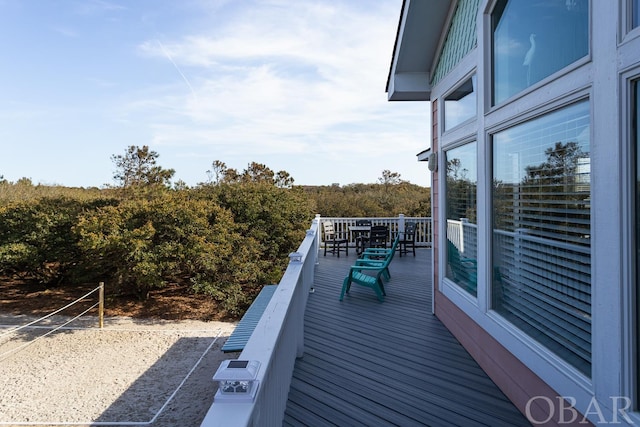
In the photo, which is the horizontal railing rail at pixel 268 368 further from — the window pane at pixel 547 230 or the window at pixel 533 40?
the window at pixel 533 40

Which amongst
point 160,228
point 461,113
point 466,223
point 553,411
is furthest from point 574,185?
point 160,228

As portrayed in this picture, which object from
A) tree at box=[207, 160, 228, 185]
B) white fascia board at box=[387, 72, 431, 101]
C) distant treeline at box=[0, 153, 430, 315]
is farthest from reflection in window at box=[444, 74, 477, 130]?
tree at box=[207, 160, 228, 185]

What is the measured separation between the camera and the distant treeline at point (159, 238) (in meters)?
13.2

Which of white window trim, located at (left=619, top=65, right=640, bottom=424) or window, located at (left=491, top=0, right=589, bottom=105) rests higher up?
window, located at (left=491, top=0, right=589, bottom=105)

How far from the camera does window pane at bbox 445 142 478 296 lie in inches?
155

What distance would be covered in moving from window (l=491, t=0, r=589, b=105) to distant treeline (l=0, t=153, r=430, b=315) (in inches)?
453

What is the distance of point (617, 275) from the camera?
1804mm

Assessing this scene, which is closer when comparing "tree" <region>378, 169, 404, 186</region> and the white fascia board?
the white fascia board

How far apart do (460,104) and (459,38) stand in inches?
27.5

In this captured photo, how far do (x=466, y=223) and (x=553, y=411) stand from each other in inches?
80.1

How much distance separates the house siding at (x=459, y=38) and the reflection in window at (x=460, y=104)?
30 cm

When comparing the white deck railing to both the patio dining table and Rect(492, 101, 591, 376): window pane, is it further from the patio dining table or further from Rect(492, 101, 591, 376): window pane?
the patio dining table

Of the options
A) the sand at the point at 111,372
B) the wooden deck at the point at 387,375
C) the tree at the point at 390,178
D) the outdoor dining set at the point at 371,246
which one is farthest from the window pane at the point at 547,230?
the tree at the point at 390,178

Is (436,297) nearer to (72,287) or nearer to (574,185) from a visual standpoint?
(574,185)
